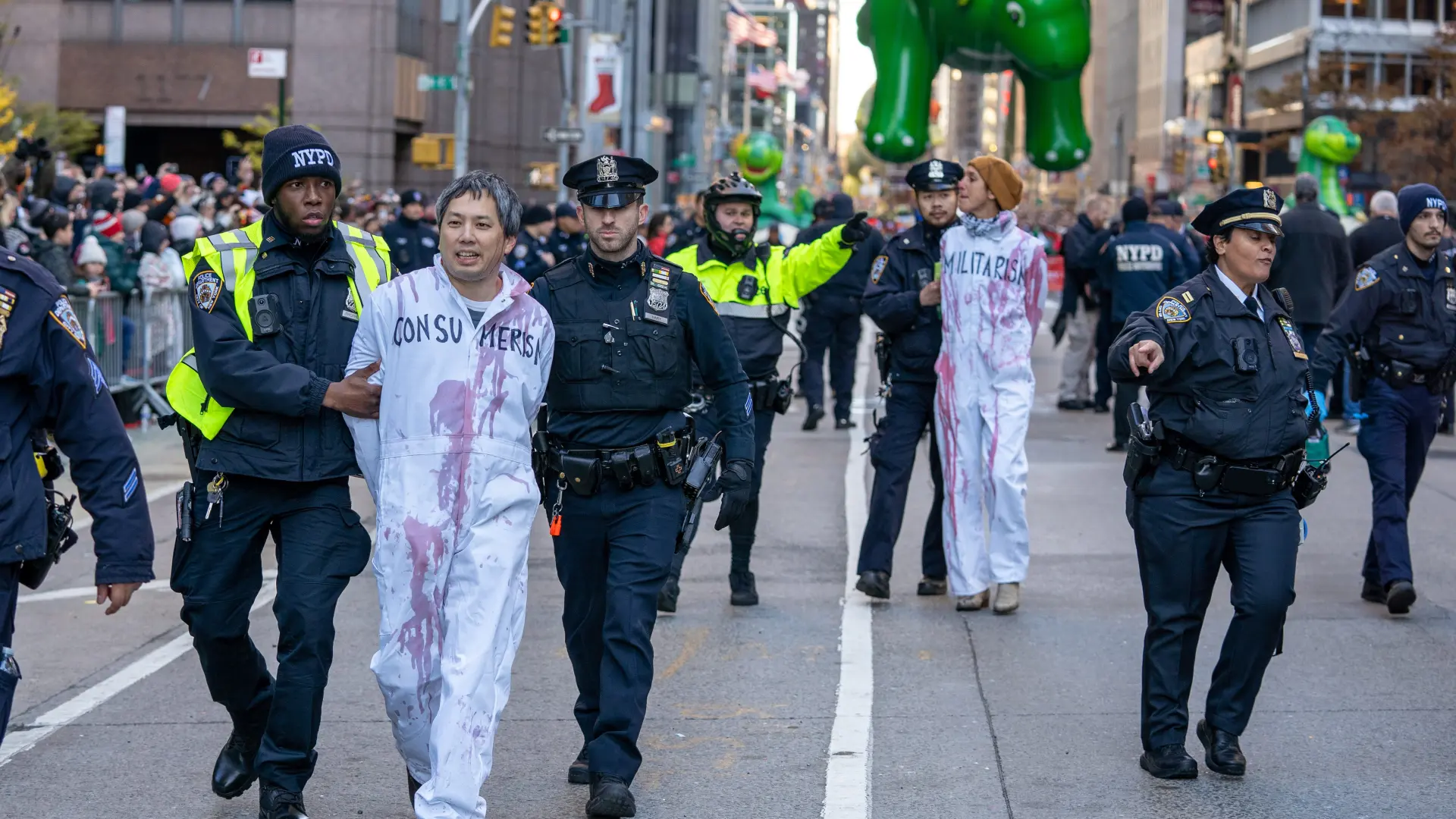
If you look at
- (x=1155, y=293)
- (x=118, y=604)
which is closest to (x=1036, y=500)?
(x=1155, y=293)

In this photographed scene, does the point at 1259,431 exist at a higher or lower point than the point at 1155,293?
lower

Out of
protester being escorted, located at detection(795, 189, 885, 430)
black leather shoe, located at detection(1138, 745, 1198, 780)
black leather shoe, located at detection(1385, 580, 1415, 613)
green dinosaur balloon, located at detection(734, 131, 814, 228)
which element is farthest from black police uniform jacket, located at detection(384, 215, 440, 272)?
black leather shoe, located at detection(1138, 745, 1198, 780)

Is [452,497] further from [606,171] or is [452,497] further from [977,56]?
[977,56]

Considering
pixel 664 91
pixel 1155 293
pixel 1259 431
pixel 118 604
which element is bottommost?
pixel 118 604

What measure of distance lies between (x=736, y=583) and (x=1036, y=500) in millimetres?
4222

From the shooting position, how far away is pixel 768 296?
9164mm

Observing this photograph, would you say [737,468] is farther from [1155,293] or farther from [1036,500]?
[1155,293]

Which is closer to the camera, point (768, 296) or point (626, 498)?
point (626, 498)

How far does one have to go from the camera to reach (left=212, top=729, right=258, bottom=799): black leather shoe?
596 centimetres

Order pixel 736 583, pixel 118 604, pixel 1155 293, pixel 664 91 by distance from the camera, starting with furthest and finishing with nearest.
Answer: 1. pixel 664 91
2. pixel 1155 293
3. pixel 736 583
4. pixel 118 604

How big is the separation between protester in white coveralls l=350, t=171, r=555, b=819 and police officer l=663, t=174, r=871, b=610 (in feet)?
11.2

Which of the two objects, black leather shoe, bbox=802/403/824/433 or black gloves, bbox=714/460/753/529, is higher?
black leather shoe, bbox=802/403/824/433

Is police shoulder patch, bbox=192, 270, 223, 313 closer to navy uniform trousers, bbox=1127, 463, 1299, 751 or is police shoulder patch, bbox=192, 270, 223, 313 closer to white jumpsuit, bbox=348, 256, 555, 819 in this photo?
white jumpsuit, bbox=348, 256, 555, 819

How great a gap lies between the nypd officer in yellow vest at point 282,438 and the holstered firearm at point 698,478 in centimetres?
103
